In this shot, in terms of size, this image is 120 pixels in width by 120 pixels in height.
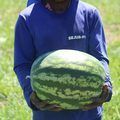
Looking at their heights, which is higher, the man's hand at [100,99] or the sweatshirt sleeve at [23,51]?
the sweatshirt sleeve at [23,51]

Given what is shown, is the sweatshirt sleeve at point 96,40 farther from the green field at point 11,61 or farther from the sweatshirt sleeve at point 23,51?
the green field at point 11,61

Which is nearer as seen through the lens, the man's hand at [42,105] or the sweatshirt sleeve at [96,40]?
the man's hand at [42,105]

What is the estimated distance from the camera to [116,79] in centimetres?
604

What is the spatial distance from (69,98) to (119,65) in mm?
4020

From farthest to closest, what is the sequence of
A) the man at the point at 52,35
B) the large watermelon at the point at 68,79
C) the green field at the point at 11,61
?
the green field at the point at 11,61 → the man at the point at 52,35 → the large watermelon at the point at 68,79

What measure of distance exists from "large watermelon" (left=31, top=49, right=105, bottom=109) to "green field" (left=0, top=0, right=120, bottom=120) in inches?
84.5

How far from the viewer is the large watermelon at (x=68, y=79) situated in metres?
2.74

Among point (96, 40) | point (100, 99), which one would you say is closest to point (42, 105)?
point (100, 99)

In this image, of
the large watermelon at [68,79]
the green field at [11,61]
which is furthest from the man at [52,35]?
the green field at [11,61]

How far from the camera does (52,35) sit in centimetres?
316

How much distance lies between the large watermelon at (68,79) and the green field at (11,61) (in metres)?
2.15

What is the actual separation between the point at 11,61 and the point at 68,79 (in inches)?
171

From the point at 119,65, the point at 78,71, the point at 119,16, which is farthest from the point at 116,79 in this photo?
the point at 119,16

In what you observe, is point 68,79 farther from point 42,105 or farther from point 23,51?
point 23,51
